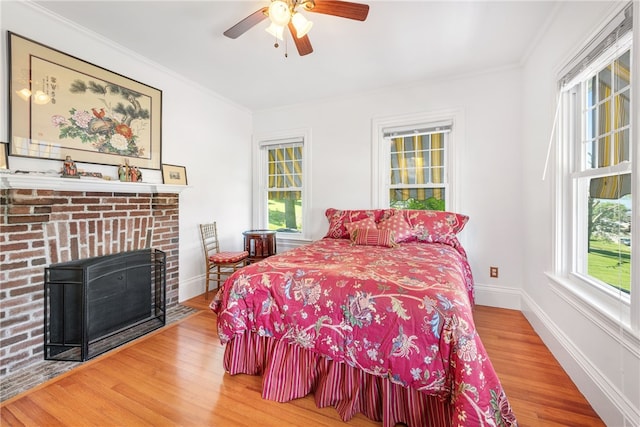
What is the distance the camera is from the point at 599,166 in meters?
1.71

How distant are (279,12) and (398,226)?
208 centimetres

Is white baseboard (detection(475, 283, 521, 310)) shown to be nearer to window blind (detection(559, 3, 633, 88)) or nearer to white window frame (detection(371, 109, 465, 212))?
white window frame (detection(371, 109, 465, 212))

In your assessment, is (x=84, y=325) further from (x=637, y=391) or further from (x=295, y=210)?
(x=637, y=391)

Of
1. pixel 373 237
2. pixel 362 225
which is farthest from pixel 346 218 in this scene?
pixel 373 237

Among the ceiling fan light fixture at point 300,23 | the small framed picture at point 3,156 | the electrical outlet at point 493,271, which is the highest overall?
the ceiling fan light fixture at point 300,23

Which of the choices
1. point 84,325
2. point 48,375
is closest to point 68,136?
point 84,325

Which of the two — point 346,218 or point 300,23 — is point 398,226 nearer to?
point 346,218

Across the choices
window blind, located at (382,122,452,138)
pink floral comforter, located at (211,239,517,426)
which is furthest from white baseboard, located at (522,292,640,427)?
window blind, located at (382,122,452,138)

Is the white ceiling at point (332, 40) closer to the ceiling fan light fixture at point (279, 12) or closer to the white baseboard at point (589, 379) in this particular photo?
the ceiling fan light fixture at point (279, 12)

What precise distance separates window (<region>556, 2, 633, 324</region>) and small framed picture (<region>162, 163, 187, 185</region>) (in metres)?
3.60

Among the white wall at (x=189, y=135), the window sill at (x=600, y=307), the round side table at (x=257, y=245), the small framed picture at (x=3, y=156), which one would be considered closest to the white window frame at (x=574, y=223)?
the window sill at (x=600, y=307)

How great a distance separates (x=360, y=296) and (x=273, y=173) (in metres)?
3.31

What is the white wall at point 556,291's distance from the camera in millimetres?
1318

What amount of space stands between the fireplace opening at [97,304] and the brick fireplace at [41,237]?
0.23 ft
